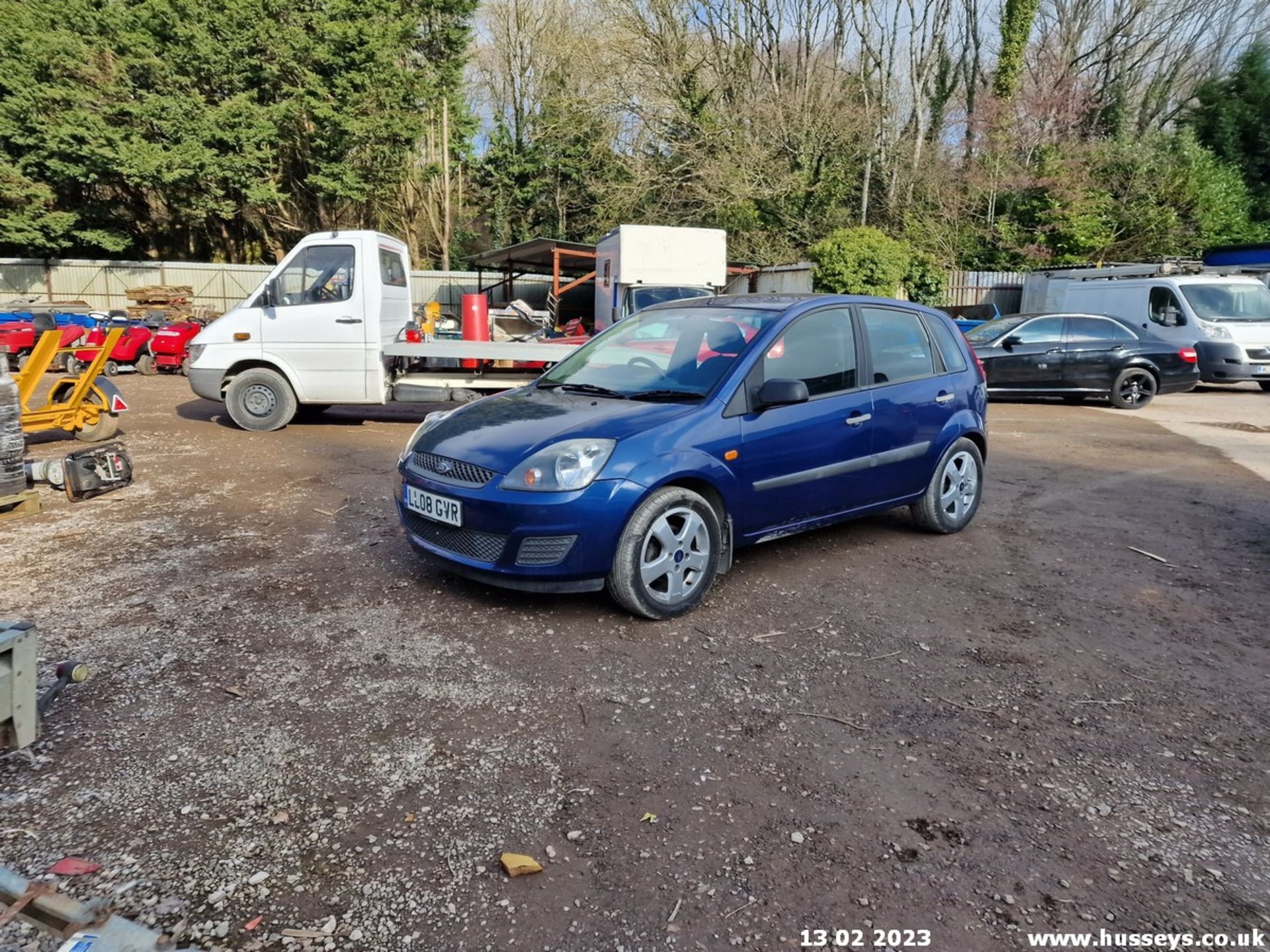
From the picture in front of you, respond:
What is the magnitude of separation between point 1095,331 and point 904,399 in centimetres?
976

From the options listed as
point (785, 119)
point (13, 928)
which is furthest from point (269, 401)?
point (785, 119)

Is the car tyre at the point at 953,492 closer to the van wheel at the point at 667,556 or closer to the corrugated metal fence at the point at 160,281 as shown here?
the van wheel at the point at 667,556

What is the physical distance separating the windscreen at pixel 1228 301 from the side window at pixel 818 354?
12.9m

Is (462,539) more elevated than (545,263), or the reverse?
(545,263)

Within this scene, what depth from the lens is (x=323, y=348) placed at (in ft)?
31.0

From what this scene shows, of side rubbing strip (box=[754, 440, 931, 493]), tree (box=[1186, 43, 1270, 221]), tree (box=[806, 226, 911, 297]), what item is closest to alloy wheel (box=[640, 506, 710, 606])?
side rubbing strip (box=[754, 440, 931, 493])

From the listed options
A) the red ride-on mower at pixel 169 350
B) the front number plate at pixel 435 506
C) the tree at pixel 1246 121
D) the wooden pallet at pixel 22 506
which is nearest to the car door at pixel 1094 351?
the front number plate at pixel 435 506

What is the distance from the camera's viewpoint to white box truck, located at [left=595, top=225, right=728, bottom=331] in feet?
45.8

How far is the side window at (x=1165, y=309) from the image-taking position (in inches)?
582

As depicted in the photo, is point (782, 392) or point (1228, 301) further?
point (1228, 301)

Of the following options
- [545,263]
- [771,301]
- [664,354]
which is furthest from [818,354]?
[545,263]

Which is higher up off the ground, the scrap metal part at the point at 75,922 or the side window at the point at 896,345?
the side window at the point at 896,345

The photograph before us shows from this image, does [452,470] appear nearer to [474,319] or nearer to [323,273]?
[323,273]

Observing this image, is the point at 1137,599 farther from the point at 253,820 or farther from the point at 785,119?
the point at 785,119
